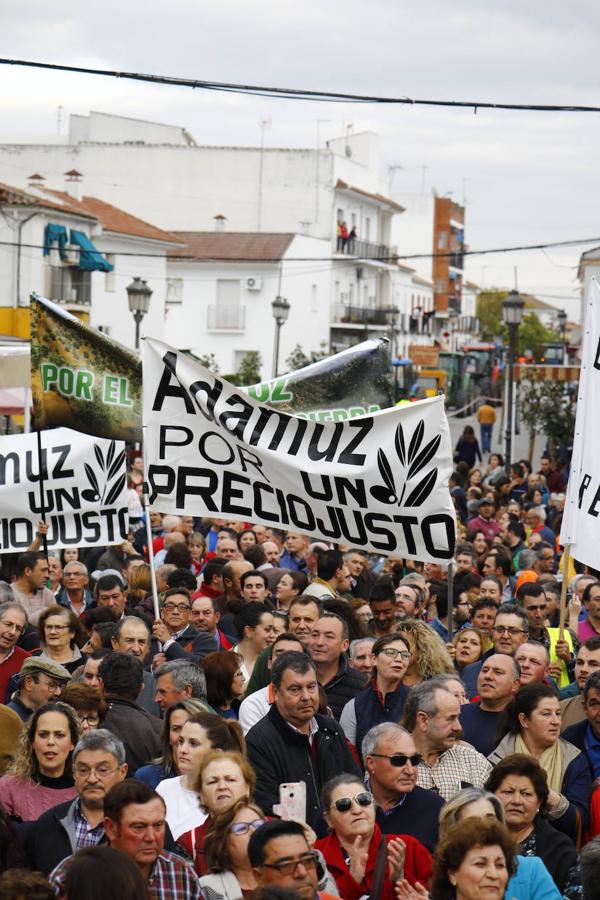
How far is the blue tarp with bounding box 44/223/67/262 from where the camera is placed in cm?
4153

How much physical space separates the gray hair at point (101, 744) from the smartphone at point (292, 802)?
0.70 m

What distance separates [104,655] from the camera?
8297 mm

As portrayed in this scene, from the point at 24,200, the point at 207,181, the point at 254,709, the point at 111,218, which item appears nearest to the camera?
the point at 254,709

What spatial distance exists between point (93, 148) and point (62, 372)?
54920 millimetres

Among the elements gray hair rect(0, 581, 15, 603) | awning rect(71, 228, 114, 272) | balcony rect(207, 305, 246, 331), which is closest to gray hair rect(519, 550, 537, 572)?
gray hair rect(0, 581, 15, 603)

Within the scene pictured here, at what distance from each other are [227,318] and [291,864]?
5655 cm

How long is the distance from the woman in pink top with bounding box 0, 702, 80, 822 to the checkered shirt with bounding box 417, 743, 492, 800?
5.00 ft

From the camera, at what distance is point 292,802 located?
5973mm

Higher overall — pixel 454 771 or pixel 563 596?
pixel 563 596

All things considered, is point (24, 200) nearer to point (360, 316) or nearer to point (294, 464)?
point (294, 464)

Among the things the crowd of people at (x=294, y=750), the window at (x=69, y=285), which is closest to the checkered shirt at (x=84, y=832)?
the crowd of people at (x=294, y=750)

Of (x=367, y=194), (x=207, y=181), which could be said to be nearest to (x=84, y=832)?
(x=207, y=181)

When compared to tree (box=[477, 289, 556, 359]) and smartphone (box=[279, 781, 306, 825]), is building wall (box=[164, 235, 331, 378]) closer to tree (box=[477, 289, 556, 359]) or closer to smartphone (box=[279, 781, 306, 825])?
smartphone (box=[279, 781, 306, 825])

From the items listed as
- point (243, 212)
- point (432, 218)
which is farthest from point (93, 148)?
point (432, 218)
